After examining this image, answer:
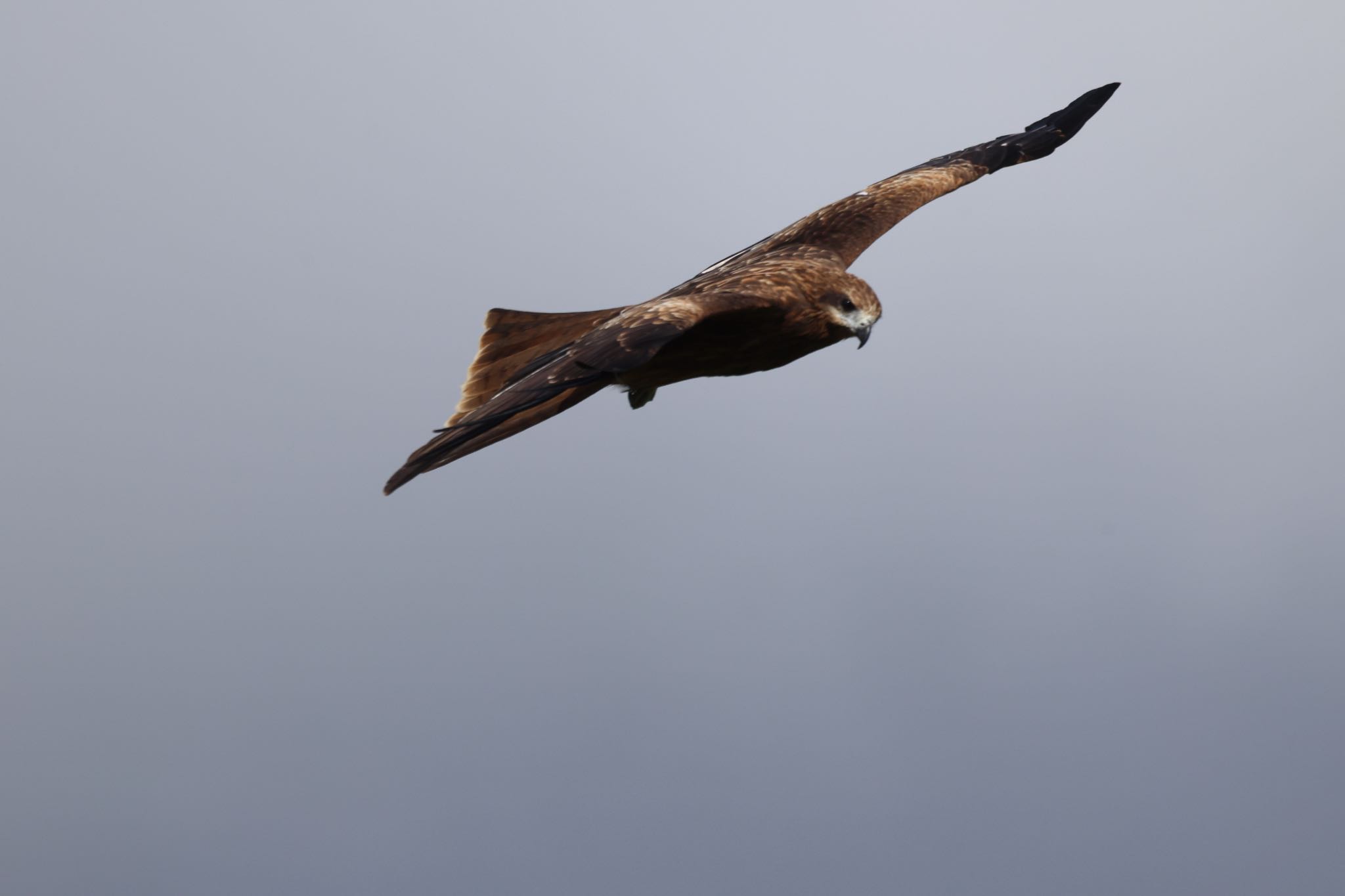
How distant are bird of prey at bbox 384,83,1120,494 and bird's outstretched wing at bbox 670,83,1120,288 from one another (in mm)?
18

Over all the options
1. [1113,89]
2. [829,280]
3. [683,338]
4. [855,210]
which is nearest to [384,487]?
[683,338]

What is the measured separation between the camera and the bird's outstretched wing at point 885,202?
500 inches

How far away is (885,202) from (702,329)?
10.2 ft

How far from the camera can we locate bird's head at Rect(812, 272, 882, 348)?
11125mm

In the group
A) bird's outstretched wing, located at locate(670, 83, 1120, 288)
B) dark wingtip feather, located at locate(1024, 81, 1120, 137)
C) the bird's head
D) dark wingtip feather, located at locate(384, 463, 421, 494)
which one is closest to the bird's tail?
dark wingtip feather, located at locate(384, 463, 421, 494)

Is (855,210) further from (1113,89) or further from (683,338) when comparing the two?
(1113,89)

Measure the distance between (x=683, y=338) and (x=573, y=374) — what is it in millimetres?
1445

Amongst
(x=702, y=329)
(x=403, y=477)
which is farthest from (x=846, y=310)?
(x=403, y=477)

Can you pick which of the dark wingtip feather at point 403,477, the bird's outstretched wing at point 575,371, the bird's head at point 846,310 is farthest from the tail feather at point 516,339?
the dark wingtip feather at point 403,477

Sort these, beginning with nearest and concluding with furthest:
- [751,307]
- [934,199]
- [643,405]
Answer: [751,307] < [643,405] < [934,199]

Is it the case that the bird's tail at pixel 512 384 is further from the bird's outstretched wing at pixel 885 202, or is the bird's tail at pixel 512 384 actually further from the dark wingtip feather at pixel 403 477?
the bird's outstretched wing at pixel 885 202

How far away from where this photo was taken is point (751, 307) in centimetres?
1073

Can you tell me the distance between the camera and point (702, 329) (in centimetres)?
1101

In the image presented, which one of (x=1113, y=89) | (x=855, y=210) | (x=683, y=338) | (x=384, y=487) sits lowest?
(x=384, y=487)
